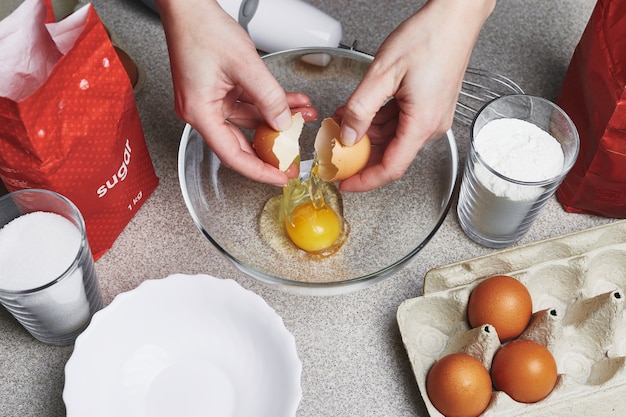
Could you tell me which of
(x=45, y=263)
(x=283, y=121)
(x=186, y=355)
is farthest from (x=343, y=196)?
(x=45, y=263)

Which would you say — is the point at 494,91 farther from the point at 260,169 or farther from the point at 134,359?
the point at 134,359

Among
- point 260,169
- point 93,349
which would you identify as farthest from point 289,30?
point 93,349

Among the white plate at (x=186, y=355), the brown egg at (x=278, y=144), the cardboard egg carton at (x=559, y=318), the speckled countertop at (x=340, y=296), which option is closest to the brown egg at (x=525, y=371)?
the cardboard egg carton at (x=559, y=318)

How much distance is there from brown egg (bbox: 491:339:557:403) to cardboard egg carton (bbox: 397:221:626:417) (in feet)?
0.05

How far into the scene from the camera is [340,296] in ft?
3.45

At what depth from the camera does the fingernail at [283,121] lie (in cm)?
91

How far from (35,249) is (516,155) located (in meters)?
0.70

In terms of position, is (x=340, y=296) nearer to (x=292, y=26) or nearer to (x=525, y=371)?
(x=525, y=371)

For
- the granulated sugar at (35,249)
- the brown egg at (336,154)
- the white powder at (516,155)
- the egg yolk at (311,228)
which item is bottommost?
the egg yolk at (311,228)

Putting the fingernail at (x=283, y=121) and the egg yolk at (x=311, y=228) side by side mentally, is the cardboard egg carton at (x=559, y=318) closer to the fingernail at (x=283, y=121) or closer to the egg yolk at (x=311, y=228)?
the egg yolk at (x=311, y=228)

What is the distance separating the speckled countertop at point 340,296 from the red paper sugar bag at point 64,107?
131mm

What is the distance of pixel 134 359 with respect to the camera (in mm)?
952

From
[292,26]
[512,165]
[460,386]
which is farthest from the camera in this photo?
[292,26]

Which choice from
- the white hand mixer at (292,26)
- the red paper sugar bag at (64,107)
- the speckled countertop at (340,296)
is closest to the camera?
the red paper sugar bag at (64,107)
